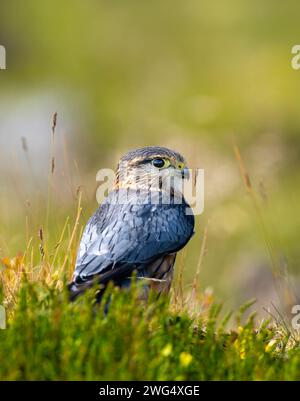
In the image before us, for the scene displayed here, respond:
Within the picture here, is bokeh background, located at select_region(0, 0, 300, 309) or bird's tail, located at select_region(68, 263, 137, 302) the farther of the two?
bokeh background, located at select_region(0, 0, 300, 309)

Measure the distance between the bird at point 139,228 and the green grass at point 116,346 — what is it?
43cm

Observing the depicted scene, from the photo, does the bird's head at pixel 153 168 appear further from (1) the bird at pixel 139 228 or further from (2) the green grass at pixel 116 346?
(2) the green grass at pixel 116 346

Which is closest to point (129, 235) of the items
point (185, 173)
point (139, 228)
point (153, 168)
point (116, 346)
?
point (139, 228)

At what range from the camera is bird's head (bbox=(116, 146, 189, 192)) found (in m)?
7.04

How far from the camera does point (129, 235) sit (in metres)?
6.20

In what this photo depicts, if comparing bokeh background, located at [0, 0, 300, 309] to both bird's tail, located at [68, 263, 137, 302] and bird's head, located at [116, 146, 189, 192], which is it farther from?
bird's tail, located at [68, 263, 137, 302]

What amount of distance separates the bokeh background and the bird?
10.3 feet

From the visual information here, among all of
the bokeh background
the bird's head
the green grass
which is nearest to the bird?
the bird's head

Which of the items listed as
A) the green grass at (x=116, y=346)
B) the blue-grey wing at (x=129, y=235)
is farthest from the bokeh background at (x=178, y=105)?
the green grass at (x=116, y=346)

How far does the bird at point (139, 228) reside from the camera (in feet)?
19.6

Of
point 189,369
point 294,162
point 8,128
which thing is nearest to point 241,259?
point 294,162

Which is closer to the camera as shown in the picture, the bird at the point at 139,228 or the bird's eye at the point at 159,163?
the bird at the point at 139,228

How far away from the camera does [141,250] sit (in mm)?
6141

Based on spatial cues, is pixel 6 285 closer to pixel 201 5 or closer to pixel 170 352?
pixel 170 352
